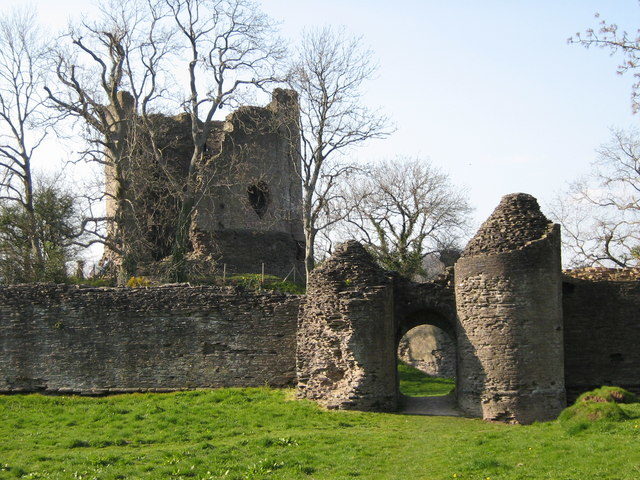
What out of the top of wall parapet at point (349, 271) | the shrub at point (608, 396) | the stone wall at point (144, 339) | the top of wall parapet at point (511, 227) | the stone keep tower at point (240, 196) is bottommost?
the shrub at point (608, 396)

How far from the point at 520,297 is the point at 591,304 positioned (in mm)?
3517

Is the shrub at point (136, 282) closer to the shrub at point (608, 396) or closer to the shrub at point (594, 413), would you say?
the shrub at point (608, 396)

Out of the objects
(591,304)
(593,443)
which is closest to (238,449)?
(593,443)

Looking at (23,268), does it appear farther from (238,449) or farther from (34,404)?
(238,449)

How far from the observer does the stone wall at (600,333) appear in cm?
2256

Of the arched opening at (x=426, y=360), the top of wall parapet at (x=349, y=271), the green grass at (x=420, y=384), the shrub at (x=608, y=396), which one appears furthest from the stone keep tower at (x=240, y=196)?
the shrub at (x=608, y=396)

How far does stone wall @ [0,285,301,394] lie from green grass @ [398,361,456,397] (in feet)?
16.2

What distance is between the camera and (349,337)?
20.3 metres

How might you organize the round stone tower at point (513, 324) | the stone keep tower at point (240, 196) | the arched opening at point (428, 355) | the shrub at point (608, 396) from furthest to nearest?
the stone keep tower at point (240, 196)
the arched opening at point (428, 355)
the round stone tower at point (513, 324)
the shrub at point (608, 396)

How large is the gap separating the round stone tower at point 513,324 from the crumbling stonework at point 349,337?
1999 mm

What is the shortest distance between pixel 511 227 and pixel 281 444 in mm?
8305

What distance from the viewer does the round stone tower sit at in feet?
65.6

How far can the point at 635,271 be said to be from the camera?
77.1 ft

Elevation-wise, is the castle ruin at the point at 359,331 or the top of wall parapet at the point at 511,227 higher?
the top of wall parapet at the point at 511,227
